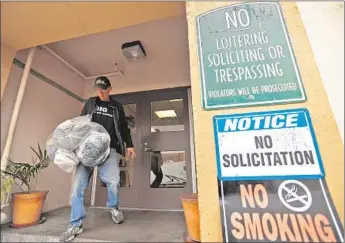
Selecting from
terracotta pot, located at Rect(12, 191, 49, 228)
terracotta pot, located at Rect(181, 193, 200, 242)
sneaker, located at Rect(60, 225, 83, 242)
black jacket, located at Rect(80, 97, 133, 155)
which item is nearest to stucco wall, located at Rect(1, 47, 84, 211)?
terracotta pot, located at Rect(12, 191, 49, 228)

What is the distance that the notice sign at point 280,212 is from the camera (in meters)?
0.75

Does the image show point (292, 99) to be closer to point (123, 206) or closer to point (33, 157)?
point (123, 206)

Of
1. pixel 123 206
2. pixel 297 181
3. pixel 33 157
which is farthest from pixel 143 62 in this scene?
pixel 297 181

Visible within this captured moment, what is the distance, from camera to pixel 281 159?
2.79ft

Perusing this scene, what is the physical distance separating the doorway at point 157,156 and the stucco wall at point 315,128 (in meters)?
1.46

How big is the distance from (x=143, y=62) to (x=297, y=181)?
8.24 ft

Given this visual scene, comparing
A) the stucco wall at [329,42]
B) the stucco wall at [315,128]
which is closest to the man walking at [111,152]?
the stucco wall at [315,128]

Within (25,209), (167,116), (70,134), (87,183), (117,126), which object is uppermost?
(167,116)

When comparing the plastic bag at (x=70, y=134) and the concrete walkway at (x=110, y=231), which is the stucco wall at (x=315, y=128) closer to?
the concrete walkway at (x=110, y=231)

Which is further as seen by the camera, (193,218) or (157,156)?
(157,156)

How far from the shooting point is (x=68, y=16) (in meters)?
1.40

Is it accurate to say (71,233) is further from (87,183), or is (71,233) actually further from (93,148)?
(93,148)

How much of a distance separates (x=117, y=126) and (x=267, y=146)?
1.37 metres

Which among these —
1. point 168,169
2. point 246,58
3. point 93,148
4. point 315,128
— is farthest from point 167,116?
point 315,128
